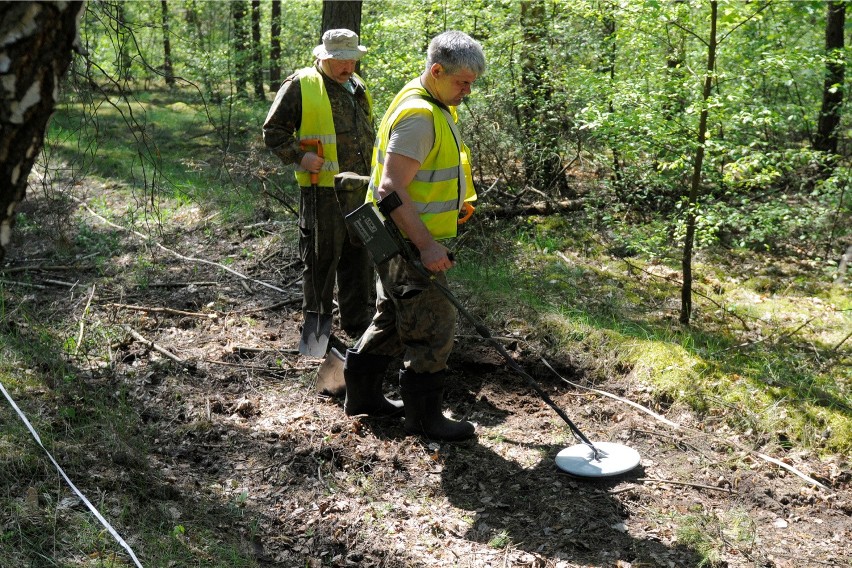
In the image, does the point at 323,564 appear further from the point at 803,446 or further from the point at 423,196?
the point at 803,446

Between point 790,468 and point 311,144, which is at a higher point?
point 311,144

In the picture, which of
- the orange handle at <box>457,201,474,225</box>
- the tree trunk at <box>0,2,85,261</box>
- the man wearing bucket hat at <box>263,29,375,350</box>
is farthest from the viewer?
the man wearing bucket hat at <box>263,29,375,350</box>

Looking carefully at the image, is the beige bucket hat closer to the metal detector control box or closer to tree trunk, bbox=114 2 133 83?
tree trunk, bbox=114 2 133 83

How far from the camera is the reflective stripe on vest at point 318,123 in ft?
18.0

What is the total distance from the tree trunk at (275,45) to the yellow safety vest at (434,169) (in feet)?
36.8

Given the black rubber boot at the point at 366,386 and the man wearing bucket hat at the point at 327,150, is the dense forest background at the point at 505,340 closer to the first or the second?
the black rubber boot at the point at 366,386

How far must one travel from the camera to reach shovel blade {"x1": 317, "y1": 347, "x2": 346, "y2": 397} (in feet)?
17.5

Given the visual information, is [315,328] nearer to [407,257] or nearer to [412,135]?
[407,257]

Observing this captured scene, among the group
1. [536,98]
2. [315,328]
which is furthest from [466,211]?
[536,98]

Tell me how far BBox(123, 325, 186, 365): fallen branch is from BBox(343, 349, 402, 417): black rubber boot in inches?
54.1

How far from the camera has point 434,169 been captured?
4250mm

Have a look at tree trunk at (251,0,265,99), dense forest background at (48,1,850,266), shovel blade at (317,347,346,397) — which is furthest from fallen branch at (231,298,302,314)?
tree trunk at (251,0,265,99)

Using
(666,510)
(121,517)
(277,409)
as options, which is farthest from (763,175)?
(121,517)

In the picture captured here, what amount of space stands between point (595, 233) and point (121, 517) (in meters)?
7.10
